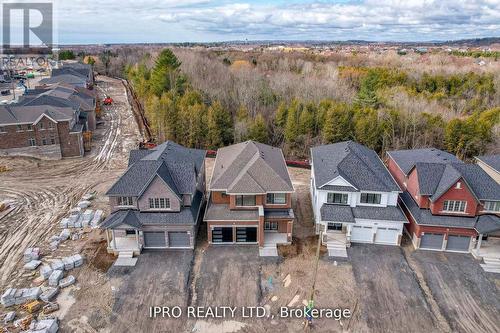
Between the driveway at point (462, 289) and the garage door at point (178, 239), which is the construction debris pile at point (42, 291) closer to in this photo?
the garage door at point (178, 239)

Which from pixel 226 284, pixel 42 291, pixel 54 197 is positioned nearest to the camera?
pixel 42 291

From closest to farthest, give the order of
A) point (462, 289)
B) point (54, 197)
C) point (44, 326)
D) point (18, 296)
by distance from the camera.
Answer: point (44, 326) < point (18, 296) < point (462, 289) < point (54, 197)

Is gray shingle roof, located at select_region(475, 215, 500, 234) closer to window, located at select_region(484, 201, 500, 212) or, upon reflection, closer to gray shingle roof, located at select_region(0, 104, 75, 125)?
window, located at select_region(484, 201, 500, 212)

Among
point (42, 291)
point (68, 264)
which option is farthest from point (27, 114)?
point (42, 291)

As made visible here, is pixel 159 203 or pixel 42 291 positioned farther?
pixel 159 203

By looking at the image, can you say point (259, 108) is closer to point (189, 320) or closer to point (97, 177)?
point (97, 177)

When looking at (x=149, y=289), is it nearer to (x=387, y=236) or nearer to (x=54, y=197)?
(x=387, y=236)

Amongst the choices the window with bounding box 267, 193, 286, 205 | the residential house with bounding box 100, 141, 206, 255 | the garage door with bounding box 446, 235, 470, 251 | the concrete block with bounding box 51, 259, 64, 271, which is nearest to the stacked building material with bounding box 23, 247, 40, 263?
the concrete block with bounding box 51, 259, 64, 271
